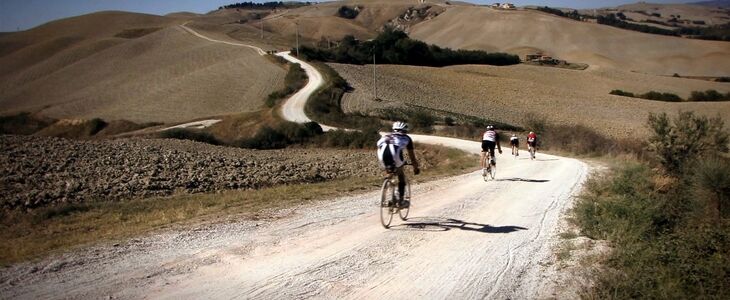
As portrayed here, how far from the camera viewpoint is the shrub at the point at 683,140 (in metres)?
23.7

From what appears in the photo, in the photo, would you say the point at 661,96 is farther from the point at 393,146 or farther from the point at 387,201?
the point at 393,146

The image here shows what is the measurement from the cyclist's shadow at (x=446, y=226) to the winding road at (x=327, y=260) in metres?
0.02

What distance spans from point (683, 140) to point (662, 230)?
50.6 feet

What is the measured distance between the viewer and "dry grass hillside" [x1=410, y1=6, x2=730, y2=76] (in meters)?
126

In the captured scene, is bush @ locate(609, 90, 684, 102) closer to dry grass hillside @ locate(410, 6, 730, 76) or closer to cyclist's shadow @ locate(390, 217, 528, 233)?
dry grass hillside @ locate(410, 6, 730, 76)

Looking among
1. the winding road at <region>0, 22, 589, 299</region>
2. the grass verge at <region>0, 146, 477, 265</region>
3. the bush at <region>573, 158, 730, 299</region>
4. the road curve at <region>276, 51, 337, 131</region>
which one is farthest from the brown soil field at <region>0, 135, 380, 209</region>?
the road curve at <region>276, 51, 337, 131</region>

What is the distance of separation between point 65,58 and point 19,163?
373ft

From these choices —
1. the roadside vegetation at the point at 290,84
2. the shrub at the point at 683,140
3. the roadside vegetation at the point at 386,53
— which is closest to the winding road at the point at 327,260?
the shrub at the point at 683,140

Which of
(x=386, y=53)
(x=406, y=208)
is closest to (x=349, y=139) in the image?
(x=406, y=208)

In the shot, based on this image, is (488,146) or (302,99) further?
(302,99)

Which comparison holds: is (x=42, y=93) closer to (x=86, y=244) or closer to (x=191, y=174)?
(x=191, y=174)

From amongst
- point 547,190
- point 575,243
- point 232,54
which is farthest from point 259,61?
point 575,243

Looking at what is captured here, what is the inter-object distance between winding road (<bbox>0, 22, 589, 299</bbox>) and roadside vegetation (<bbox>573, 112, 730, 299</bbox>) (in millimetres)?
903

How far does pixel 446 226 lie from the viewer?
11086mm
